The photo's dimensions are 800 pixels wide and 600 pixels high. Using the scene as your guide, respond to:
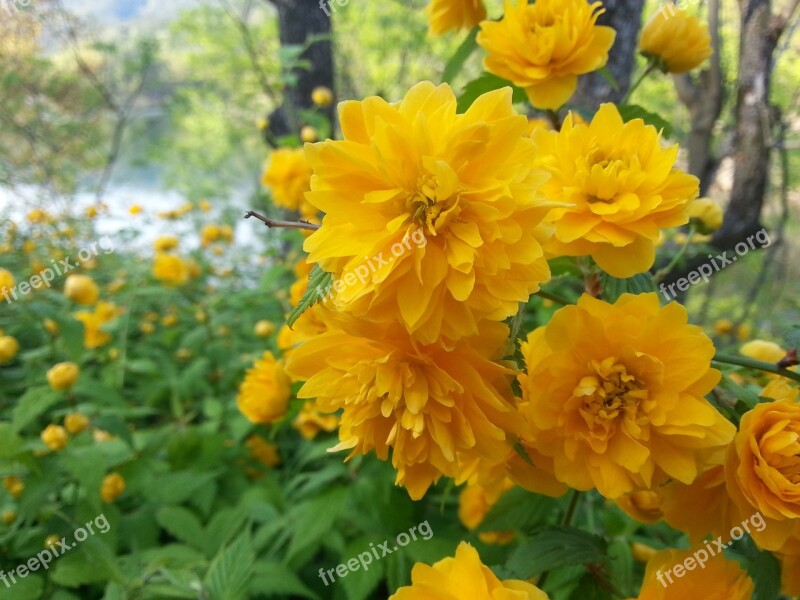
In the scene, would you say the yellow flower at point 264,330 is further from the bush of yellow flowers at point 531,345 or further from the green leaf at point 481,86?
the green leaf at point 481,86

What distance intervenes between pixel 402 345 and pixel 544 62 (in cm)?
48

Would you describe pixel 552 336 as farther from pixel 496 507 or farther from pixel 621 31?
pixel 621 31

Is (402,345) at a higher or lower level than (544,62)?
lower

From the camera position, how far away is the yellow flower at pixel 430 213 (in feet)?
1.73

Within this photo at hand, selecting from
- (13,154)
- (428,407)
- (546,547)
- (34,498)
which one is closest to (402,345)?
(428,407)

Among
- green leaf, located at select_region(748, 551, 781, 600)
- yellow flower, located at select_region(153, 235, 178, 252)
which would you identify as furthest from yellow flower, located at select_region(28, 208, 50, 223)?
green leaf, located at select_region(748, 551, 781, 600)

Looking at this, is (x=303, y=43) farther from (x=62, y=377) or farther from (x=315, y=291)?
(x=315, y=291)

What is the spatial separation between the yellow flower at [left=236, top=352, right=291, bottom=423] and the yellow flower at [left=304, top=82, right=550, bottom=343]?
70 cm

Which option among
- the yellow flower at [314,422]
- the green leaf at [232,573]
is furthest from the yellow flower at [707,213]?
the green leaf at [232,573]

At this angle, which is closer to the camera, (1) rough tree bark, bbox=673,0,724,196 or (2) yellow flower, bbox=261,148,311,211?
(2) yellow flower, bbox=261,148,311,211

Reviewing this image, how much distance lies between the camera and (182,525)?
1.29 m

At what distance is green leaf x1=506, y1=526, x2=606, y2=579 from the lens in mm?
721

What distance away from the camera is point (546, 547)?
2.45ft

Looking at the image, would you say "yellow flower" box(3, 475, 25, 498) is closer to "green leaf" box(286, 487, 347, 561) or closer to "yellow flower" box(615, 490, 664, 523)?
"green leaf" box(286, 487, 347, 561)
